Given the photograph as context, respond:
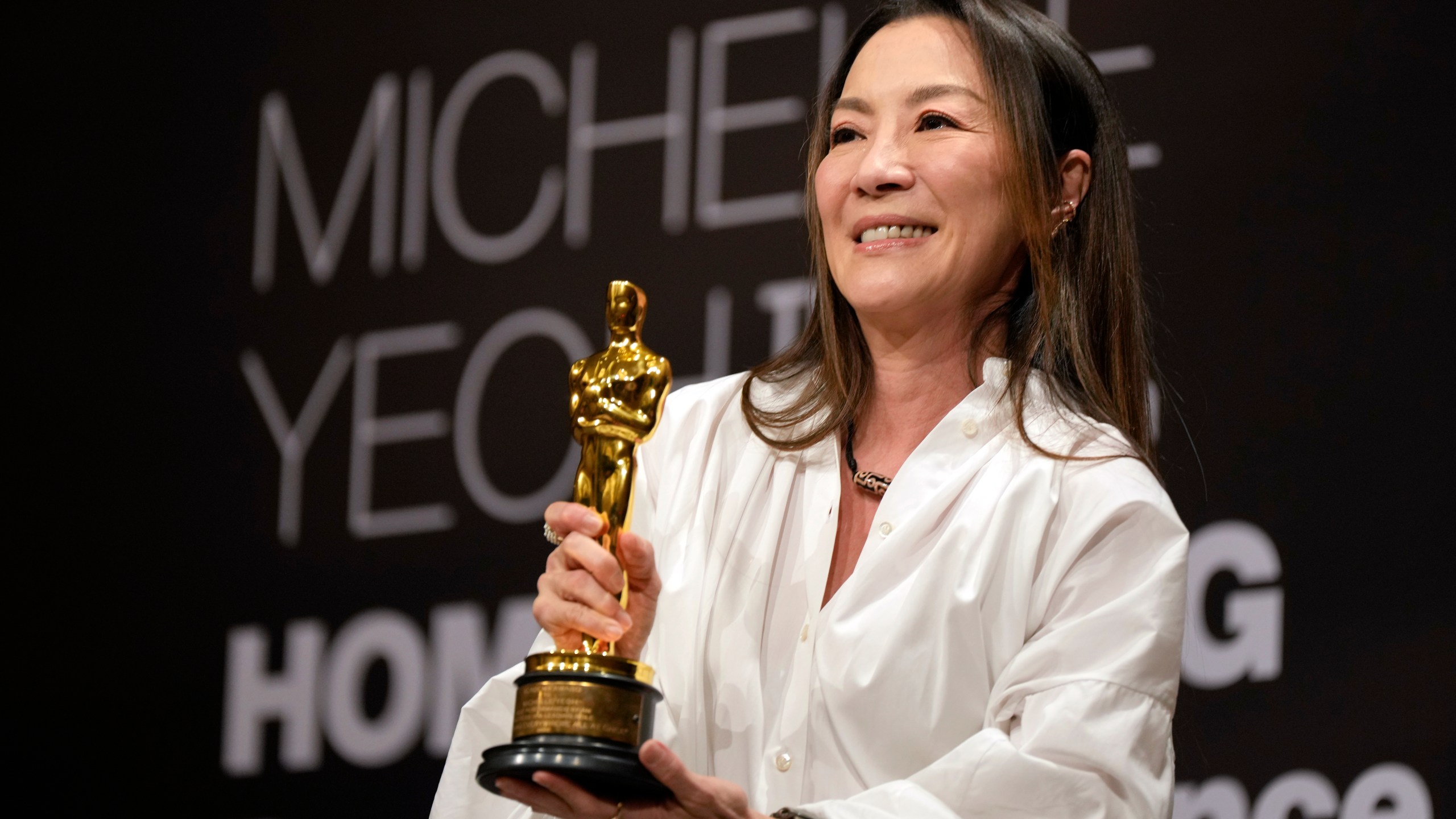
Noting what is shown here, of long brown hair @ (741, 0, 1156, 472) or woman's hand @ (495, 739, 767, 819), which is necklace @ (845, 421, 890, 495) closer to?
long brown hair @ (741, 0, 1156, 472)

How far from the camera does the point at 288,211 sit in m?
3.86

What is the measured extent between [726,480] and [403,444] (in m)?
1.55

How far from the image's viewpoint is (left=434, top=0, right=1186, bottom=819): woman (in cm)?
186

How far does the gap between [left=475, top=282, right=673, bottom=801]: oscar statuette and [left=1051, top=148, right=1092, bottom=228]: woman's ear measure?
0.64 m

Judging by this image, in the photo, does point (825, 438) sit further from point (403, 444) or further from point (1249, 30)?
point (403, 444)

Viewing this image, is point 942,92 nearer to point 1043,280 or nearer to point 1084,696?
point 1043,280

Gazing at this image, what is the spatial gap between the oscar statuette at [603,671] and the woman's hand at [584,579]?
0.02m

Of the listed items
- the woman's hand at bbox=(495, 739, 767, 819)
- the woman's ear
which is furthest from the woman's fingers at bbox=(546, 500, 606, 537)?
the woman's ear


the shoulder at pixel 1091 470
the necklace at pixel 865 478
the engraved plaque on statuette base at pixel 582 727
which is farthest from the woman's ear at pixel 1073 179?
the engraved plaque on statuette base at pixel 582 727

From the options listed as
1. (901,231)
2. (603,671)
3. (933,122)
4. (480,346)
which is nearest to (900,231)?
(901,231)

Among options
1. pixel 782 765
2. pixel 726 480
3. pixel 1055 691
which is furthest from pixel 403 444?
pixel 1055 691

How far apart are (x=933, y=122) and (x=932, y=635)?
0.66 m

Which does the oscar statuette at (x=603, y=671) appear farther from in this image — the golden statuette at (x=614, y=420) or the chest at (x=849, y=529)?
the chest at (x=849, y=529)

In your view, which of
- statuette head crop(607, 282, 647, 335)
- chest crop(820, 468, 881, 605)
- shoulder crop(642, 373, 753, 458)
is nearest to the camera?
statuette head crop(607, 282, 647, 335)
